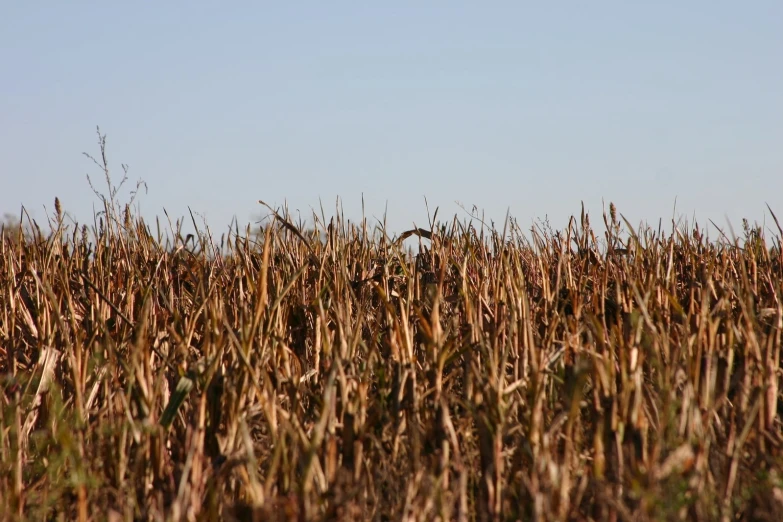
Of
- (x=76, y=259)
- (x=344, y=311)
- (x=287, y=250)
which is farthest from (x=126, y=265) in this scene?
(x=344, y=311)

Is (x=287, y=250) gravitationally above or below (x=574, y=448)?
above

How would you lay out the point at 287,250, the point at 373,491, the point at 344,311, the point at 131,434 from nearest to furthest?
the point at 373,491, the point at 131,434, the point at 344,311, the point at 287,250

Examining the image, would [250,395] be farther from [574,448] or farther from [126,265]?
[126,265]

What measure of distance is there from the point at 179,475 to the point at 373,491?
0.45 meters

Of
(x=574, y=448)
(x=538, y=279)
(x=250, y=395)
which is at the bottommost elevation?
(x=574, y=448)

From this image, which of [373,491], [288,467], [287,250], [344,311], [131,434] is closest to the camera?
[288,467]

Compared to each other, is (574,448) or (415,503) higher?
(574,448)

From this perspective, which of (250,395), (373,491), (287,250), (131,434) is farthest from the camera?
(287,250)

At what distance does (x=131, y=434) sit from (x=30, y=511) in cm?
27

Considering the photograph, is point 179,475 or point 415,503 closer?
point 415,503

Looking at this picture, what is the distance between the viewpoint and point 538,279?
3.30 m

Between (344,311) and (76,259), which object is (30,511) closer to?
(344,311)

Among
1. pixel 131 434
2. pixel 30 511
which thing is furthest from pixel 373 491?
pixel 30 511

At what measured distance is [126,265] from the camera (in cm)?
337
